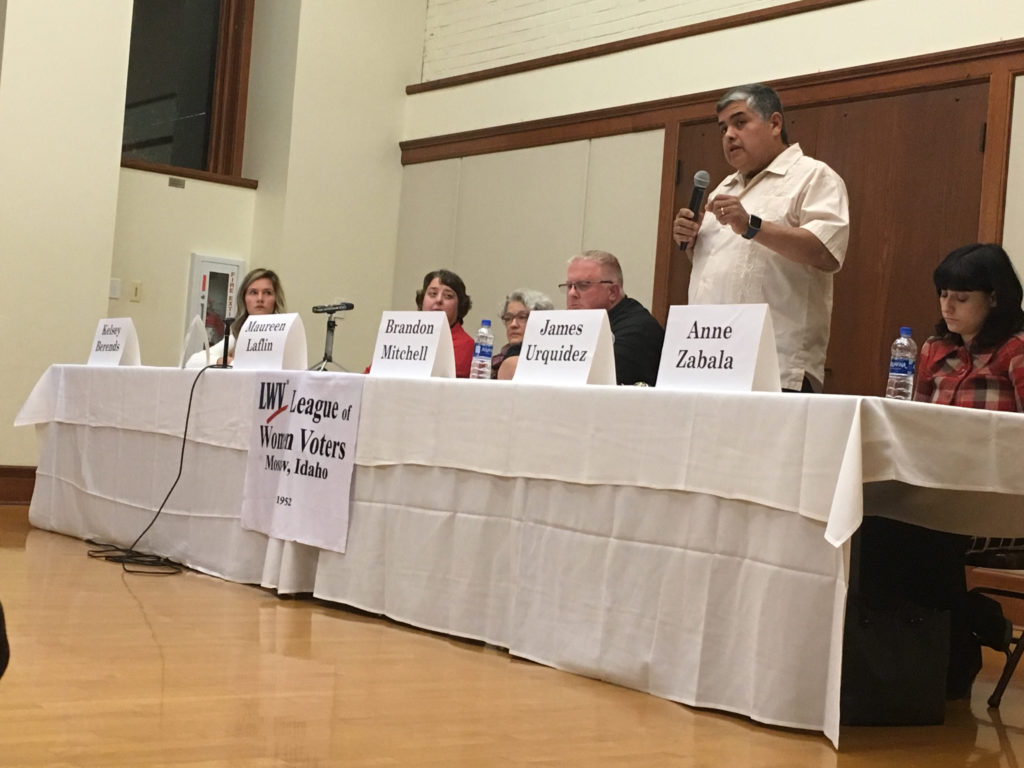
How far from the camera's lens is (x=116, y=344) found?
4.96 metres

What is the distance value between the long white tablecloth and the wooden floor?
→ 0.29 ft

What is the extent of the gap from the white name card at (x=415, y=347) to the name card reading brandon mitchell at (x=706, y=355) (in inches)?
33.0

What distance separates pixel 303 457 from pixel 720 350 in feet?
4.69

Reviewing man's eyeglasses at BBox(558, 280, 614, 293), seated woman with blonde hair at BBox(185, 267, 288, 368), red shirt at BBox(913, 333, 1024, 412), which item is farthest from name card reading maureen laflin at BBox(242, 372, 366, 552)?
red shirt at BBox(913, 333, 1024, 412)

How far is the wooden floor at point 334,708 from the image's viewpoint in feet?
6.77

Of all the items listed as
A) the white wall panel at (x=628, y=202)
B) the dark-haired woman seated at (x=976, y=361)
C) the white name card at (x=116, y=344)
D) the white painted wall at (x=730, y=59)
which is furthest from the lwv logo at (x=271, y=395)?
the white painted wall at (x=730, y=59)

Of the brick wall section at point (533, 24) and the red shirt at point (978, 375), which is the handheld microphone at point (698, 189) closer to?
the red shirt at point (978, 375)

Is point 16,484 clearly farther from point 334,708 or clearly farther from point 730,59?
point 334,708

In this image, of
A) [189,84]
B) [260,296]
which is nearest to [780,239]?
[260,296]

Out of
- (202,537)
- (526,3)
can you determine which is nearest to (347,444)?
(202,537)

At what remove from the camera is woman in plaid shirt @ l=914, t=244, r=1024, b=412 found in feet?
9.89

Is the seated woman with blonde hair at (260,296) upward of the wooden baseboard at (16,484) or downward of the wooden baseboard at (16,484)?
upward

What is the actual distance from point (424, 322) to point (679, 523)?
3.75 feet

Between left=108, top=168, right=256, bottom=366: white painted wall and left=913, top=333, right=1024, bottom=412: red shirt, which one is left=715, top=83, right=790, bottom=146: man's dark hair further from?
left=108, top=168, right=256, bottom=366: white painted wall
